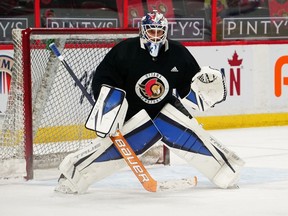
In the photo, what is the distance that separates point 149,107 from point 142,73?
0.20 meters

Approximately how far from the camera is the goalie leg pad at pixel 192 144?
17.9ft

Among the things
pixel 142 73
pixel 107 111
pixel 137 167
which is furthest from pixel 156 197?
pixel 142 73

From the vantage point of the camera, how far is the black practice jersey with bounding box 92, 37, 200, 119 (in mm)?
5320

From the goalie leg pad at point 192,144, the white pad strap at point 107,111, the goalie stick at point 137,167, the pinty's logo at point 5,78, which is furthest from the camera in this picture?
the pinty's logo at point 5,78

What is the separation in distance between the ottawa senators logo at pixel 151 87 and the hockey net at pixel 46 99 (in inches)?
31.8

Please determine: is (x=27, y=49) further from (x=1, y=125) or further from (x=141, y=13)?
(x=141, y=13)

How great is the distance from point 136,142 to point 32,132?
0.86 metres

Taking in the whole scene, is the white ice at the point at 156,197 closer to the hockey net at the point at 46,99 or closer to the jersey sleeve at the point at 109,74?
the hockey net at the point at 46,99

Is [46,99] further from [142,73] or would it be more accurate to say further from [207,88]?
[207,88]

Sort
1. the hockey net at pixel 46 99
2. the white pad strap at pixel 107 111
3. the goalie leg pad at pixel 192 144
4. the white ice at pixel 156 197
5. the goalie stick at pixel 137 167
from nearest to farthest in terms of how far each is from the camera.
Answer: the white ice at pixel 156 197 → the white pad strap at pixel 107 111 → the goalie stick at pixel 137 167 → the goalie leg pad at pixel 192 144 → the hockey net at pixel 46 99

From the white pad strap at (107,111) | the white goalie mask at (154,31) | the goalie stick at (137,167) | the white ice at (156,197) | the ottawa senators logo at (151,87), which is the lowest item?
the white ice at (156,197)

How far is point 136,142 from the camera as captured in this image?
5.36 meters

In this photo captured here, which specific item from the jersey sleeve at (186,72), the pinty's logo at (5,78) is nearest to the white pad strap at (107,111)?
the jersey sleeve at (186,72)

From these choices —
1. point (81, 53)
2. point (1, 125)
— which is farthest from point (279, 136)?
point (1, 125)
